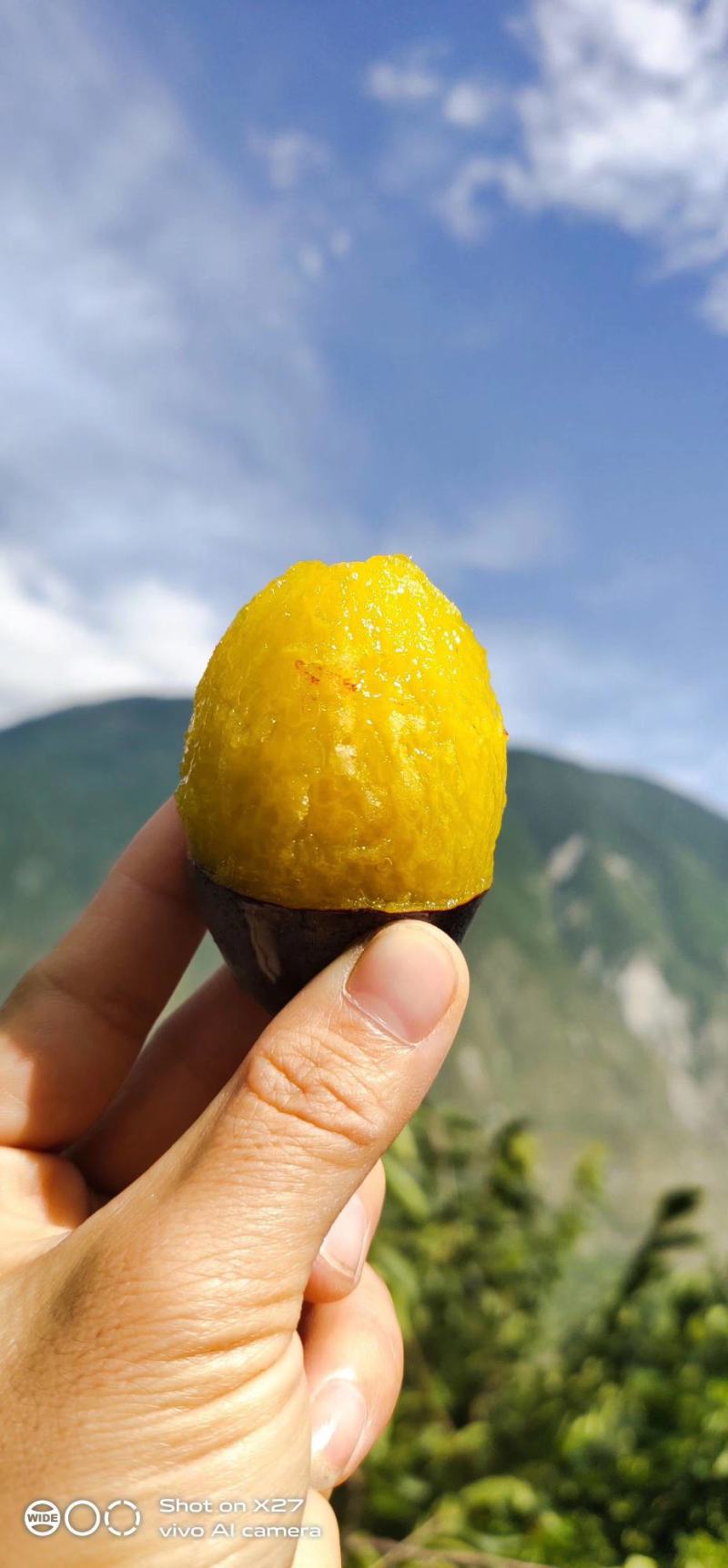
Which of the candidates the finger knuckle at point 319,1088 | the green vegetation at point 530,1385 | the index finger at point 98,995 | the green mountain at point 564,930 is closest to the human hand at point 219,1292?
the finger knuckle at point 319,1088

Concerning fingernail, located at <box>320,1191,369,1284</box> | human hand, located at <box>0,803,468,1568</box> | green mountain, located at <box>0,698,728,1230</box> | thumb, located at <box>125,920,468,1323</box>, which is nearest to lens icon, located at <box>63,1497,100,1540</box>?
human hand, located at <box>0,803,468,1568</box>

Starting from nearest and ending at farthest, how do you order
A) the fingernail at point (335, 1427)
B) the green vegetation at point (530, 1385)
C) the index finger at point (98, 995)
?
the fingernail at point (335, 1427) < the index finger at point (98, 995) < the green vegetation at point (530, 1385)

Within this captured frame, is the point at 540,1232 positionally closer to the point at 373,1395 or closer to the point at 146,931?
the point at 373,1395

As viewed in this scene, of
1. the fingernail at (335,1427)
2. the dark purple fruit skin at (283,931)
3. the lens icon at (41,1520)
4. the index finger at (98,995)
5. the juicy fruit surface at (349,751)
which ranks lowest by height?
the fingernail at (335,1427)

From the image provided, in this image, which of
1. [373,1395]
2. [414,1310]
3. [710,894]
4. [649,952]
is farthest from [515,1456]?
[710,894]

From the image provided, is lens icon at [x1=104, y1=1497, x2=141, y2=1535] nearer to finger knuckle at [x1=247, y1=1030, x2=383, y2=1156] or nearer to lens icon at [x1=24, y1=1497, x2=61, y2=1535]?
lens icon at [x1=24, y1=1497, x2=61, y2=1535]

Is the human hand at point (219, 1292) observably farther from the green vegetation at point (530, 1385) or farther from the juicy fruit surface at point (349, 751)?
the green vegetation at point (530, 1385)

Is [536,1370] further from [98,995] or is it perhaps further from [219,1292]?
[219,1292]
